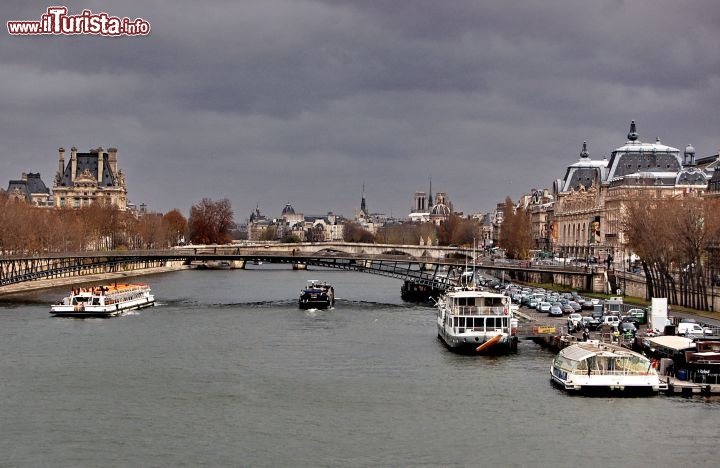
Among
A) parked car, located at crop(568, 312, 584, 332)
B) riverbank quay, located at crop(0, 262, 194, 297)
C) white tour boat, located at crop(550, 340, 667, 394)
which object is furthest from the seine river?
riverbank quay, located at crop(0, 262, 194, 297)

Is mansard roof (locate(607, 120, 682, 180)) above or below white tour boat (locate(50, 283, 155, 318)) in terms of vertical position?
above

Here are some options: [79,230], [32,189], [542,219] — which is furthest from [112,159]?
[542,219]

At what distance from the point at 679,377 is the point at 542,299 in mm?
33990

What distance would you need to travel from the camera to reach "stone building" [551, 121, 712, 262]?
379 ft

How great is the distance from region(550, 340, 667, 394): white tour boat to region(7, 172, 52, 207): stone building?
14716 centimetres

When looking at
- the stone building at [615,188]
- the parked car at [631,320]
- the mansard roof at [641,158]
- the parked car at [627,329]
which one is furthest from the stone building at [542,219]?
the parked car at [627,329]

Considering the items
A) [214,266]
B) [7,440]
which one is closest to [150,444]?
[7,440]

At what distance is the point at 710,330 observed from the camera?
54.3 meters

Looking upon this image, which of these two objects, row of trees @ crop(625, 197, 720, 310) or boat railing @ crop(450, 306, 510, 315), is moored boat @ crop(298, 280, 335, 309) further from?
boat railing @ crop(450, 306, 510, 315)

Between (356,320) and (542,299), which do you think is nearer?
(356,320)

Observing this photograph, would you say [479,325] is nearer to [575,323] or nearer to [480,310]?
[480,310]

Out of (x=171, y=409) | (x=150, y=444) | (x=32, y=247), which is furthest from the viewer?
(x=32, y=247)

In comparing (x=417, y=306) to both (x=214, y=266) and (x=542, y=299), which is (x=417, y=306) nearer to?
(x=542, y=299)

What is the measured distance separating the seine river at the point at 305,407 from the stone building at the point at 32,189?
409 ft
